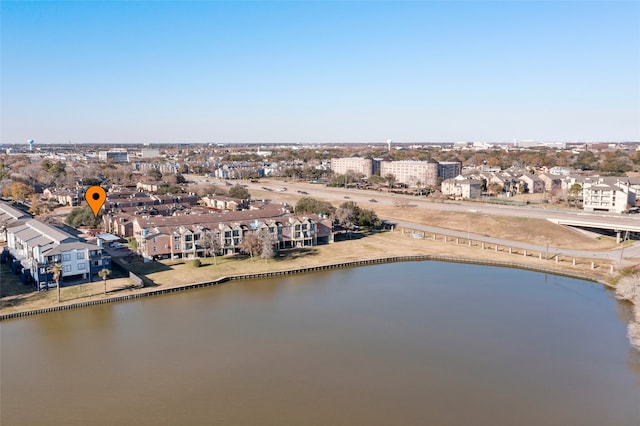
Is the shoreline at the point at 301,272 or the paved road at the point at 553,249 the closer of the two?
the shoreline at the point at 301,272

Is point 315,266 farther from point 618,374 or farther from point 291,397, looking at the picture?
point 618,374

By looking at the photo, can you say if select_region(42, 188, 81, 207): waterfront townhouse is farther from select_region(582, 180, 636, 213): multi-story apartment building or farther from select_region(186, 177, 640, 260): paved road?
select_region(582, 180, 636, 213): multi-story apartment building

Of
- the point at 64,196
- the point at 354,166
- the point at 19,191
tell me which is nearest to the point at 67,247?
the point at 64,196

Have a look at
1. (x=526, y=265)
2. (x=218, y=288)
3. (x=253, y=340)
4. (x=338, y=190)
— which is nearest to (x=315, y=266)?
(x=218, y=288)

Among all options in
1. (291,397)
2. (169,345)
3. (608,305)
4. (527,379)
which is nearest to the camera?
(291,397)

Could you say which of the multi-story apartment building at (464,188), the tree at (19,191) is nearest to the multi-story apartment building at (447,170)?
the multi-story apartment building at (464,188)

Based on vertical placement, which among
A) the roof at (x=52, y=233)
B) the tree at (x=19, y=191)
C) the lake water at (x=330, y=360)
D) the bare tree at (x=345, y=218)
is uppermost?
the tree at (x=19, y=191)

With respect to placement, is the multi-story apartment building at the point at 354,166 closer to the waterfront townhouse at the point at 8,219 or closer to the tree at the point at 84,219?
the tree at the point at 84,219

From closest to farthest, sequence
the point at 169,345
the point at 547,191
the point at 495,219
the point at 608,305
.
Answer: the point at 169,345
the point at 608,305
the point at 495,219
the point at 547,191
